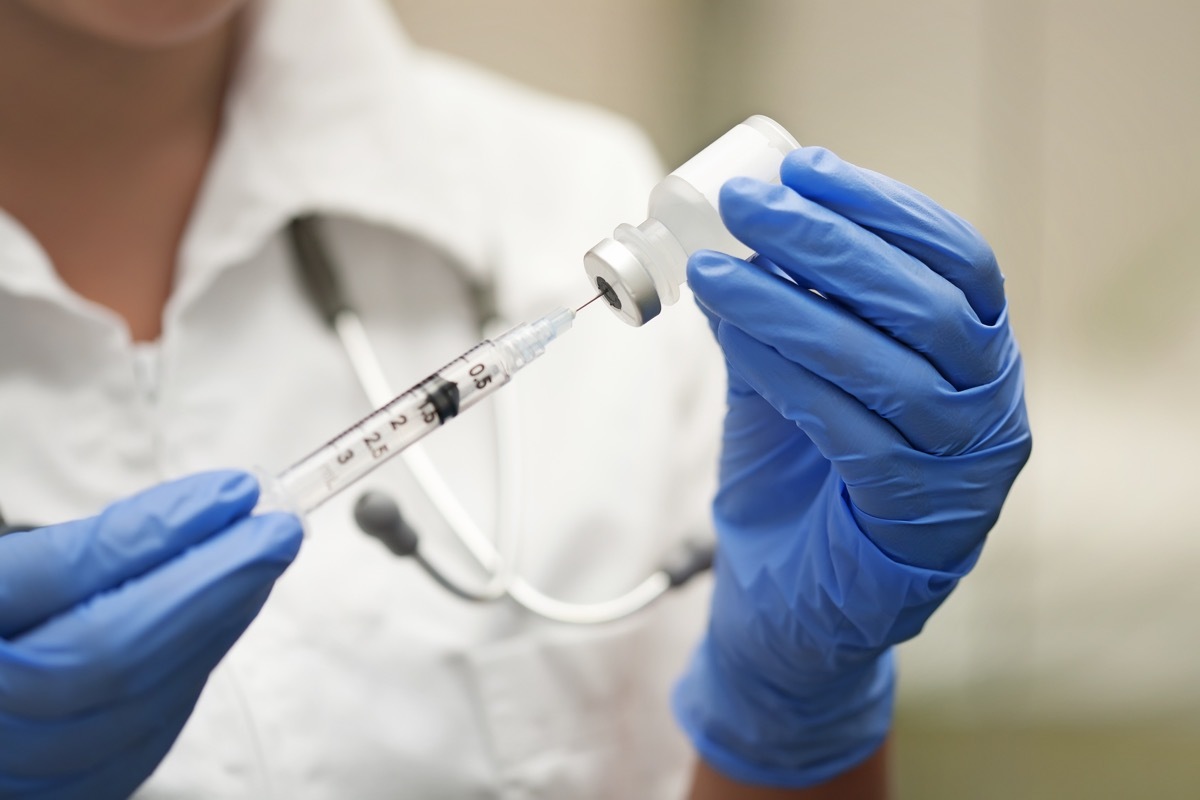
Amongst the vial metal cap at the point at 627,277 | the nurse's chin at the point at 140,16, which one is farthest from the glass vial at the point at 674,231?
the nurse's chin at the point at 140,16

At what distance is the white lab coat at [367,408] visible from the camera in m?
0.73

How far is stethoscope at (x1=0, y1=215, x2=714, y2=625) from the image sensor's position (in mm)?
790

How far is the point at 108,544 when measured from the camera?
57 cm

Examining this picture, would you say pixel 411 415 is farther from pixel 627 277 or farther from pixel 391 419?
pixel 627 277

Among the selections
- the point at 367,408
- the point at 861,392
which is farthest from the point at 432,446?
the point at 861,392

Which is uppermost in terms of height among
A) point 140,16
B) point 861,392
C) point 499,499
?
point 140,16

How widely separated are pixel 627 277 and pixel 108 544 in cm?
34

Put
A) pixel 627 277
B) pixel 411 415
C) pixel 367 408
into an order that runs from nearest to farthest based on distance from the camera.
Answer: pixel 627 277 → pixel 411 415 → pixel 367 408

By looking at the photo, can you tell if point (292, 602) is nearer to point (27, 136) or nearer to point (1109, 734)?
point (27, 136)

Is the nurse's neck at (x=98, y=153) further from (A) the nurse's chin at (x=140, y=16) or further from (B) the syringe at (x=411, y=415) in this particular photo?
(B) the syringe at (x=411, y=415)

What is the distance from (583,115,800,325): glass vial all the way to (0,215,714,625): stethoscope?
0.28 metres

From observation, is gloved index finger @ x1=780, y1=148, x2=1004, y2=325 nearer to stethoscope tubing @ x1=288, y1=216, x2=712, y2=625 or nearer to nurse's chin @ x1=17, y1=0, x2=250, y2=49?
stethoscope tubing @ x1=288, y1=216, x2=712, y2=625

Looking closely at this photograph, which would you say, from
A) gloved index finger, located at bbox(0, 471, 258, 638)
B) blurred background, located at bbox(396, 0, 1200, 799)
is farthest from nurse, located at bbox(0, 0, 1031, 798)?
blurred background, located at bbox(396, 0, 1200, 799)

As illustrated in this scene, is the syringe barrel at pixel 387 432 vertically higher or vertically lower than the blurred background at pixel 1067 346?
higher
